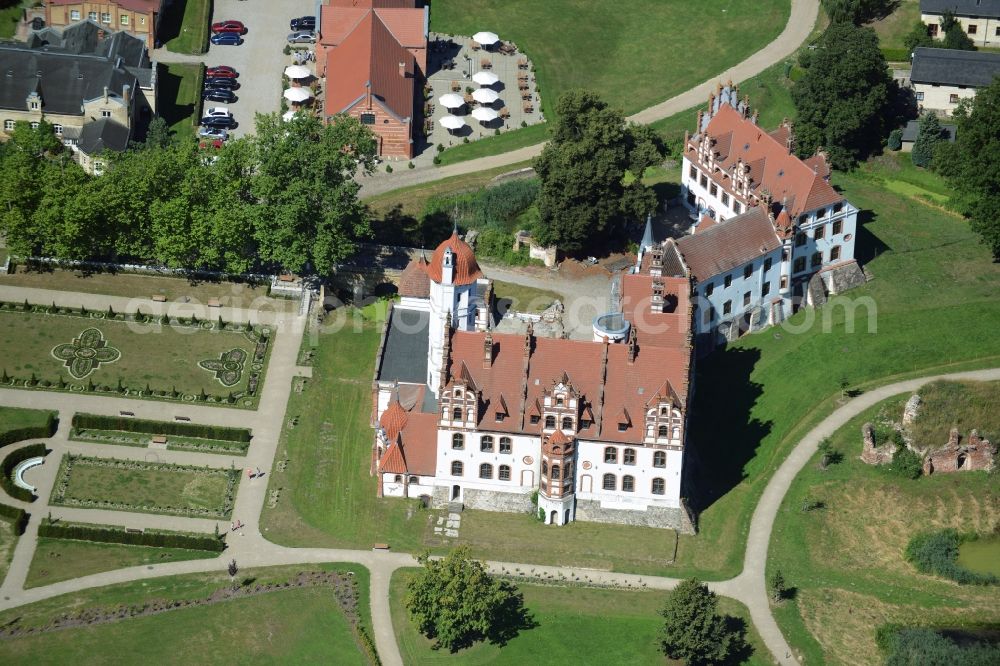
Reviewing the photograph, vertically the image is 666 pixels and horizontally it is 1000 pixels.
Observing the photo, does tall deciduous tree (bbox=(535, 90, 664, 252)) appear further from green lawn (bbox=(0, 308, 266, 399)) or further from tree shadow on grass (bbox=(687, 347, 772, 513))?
green lawn (bbox=(0, 308, 266, 399))

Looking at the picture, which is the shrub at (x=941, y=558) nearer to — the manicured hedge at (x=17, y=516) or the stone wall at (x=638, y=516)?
the stone wall at (x=638, y=516)

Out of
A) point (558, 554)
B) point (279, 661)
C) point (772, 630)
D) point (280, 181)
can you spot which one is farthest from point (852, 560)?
point (280, 181)

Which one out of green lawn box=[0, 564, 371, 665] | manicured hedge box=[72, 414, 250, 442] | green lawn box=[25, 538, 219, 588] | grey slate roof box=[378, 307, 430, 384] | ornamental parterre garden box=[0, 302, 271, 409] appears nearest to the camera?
green lawn box=[0, 564, 371, 665]

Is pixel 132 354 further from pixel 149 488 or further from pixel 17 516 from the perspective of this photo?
pixel 17 516

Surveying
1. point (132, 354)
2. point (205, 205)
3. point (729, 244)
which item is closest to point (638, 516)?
point (729, 244)

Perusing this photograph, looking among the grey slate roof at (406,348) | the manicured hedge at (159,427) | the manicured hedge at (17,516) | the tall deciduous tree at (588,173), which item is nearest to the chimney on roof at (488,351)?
the grey slate roof at (406,348)

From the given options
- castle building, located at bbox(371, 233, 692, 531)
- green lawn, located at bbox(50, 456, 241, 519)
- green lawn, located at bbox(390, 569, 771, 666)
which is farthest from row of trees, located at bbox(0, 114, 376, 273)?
green lawn, located at bbox(390, 569, 771, 666)
